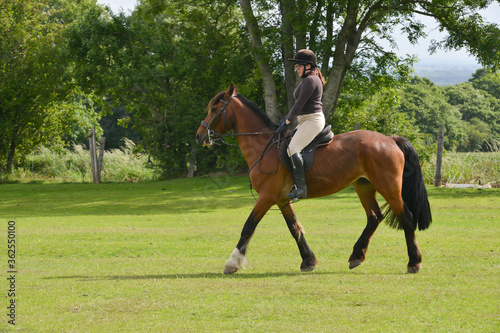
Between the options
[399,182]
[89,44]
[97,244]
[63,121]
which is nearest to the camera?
[399,182]

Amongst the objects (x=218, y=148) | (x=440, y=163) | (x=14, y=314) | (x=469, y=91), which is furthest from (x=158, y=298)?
(x=469, y=91)

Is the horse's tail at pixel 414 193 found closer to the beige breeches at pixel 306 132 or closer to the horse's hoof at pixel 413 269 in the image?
the horse's hoof at pixel 413 269

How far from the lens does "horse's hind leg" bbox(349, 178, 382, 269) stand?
895cm

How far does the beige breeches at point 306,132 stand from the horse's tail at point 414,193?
1.52 m

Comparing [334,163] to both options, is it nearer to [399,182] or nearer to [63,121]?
[399,182]

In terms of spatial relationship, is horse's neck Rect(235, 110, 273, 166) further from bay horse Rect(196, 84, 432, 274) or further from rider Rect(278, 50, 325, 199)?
rider Rect(278, 50, 325, 199)

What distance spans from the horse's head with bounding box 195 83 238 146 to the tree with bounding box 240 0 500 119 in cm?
1408

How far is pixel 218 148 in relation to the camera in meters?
30.8

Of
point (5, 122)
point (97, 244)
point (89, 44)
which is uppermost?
point (89, 44)

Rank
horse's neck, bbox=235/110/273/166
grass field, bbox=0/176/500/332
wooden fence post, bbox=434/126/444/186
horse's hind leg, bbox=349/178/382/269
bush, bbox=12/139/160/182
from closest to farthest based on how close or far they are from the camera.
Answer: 1. grass field, bbox=0/176/500/332
2. horse's hind leg, bbox=349/178/382/269
3. horse's neck, bbox=235/110/273/166
4. wooden fence post, bbox=434/126/444/186
5. bush, bbox=12/139/160/182

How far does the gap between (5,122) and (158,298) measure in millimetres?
28146

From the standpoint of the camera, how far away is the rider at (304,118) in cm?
862

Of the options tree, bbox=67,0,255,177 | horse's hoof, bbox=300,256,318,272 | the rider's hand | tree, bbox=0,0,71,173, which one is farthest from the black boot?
tree, bbox=0,0,71,173

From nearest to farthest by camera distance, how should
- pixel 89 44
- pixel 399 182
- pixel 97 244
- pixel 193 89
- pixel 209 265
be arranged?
pixel 399 182, pixel 209 265, pixel 97 244, pixel 89 44, pixel 193 89
